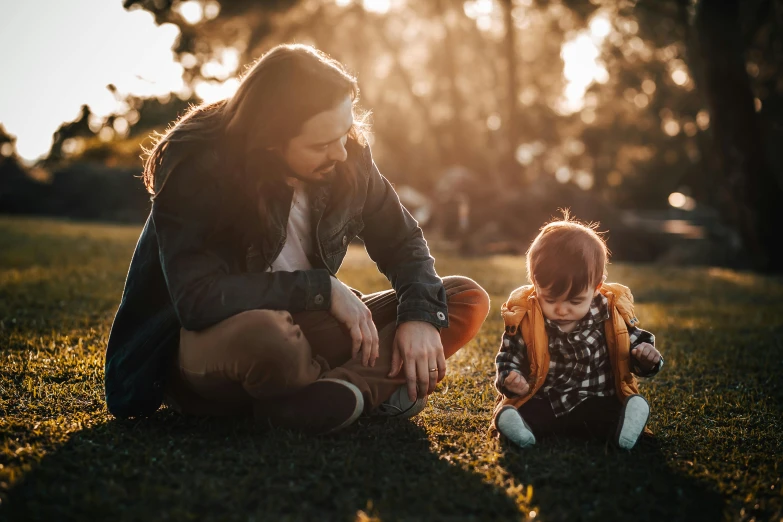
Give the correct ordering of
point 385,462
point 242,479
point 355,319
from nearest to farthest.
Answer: point 242,479, point 385,462, point 355,319

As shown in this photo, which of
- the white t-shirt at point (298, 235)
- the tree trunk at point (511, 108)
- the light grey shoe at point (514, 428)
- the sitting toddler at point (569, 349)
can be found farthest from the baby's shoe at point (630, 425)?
the tree trunk at point (511, 108)

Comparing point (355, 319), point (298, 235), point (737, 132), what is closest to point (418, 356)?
point (355, 319)

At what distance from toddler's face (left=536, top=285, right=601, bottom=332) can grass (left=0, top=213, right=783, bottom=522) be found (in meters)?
0.50

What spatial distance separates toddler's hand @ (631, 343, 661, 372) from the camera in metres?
2.91

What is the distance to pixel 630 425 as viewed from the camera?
286 cm

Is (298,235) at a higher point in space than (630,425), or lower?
higher

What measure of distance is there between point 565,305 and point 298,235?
1.14 meters

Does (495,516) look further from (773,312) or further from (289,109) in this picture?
(773,312)

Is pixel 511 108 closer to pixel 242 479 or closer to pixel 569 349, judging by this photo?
pixel 569 349

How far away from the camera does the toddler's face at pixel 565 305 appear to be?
2934mm

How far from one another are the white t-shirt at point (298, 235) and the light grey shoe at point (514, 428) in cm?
102

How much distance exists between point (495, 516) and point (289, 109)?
1582 mm

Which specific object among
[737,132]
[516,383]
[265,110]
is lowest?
[516,383]

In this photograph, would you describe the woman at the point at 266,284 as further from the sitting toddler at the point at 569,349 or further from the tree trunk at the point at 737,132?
the tree trunk at the point at 737,132
